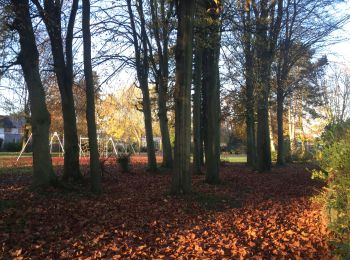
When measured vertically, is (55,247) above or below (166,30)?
below

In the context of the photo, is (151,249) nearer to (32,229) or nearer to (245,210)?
(32,229)

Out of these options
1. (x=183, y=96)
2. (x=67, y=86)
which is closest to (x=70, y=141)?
(x=67, y=86)

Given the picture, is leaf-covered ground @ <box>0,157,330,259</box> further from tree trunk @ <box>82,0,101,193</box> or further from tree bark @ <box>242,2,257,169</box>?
tree bark @ <box>242,2,257,169</box>

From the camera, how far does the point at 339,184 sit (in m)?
6.50

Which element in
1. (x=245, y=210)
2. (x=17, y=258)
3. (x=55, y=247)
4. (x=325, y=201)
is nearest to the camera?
(x=17, y=258)

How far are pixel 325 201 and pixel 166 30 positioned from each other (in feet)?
41.3

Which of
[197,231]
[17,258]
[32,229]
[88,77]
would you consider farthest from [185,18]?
[17,258]

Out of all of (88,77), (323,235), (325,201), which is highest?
(88,77)

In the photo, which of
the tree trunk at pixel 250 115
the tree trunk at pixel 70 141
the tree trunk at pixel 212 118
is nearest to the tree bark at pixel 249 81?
the tree trunk at pixel 250 115

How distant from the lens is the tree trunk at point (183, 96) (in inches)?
450

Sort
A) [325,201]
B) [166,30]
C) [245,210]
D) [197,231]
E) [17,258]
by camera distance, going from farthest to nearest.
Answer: [166,30], [245,210], [197,231], [325,201], [17,258]

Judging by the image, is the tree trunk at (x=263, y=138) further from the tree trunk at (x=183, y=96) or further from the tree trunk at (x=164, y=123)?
the tree trunk at (x=183, y=96)

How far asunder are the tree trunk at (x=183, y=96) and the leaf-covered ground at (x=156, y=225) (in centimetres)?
78

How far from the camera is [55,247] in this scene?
21.2 feet
